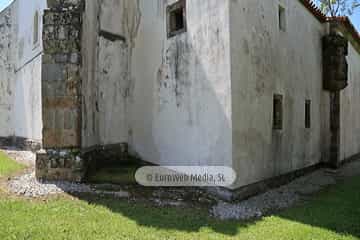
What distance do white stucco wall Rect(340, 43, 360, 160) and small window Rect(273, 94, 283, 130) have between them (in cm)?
474

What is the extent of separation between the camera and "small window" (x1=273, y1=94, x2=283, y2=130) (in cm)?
741

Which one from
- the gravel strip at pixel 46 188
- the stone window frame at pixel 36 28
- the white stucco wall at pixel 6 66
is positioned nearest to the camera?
the gravel strip at pixel 46 188

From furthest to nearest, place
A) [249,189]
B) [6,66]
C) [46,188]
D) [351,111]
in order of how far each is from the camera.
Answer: [6,66]
[351,111]
[249,189]
[46,188]

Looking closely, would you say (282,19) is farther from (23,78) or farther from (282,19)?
(23,78)

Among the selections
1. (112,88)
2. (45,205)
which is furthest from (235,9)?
(45,205)

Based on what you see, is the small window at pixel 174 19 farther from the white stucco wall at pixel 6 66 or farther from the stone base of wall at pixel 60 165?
the white stucco wall at pixel 6 66

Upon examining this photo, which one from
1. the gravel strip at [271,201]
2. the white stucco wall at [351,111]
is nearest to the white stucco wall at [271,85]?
the gravel strip at [271,201]

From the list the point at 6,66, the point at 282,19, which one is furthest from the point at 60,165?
the point at 6,66

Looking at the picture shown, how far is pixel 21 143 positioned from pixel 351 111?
13794mm

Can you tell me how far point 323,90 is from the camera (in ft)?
33.8

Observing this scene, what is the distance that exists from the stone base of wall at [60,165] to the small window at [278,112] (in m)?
4.74

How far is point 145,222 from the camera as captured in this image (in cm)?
460

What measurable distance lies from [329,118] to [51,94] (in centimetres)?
900

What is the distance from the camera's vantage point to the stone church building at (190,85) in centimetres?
609
